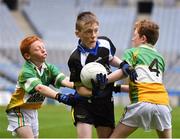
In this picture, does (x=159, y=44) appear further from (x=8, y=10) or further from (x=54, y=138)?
(x=54, y=138)

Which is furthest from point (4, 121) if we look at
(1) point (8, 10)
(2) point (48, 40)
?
(1) point (8, 10)

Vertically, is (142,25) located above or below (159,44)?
above

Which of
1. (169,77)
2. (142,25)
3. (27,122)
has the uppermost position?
(142,25)

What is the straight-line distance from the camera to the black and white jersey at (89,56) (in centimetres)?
702

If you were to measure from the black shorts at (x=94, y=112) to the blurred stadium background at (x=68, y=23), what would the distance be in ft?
64.7

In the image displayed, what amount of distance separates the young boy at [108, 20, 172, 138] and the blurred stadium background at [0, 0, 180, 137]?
19819 mm

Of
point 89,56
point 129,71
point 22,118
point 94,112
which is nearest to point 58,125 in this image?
point 22,118

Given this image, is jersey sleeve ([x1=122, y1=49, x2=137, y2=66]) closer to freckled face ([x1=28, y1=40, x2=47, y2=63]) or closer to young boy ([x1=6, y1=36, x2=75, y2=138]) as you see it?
young boy ([x1=6, y1=36, x2=75, y2=138])

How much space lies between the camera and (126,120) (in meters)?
6.99

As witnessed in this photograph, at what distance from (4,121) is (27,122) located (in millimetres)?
5945

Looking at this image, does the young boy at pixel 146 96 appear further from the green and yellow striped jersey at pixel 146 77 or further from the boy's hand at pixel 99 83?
the boy's hand at pixel 99 83

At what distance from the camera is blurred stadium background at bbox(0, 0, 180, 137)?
2983cm

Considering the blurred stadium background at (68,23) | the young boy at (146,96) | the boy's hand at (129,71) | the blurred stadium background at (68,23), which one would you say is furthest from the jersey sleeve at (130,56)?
the blurred stadium background at (68,23)

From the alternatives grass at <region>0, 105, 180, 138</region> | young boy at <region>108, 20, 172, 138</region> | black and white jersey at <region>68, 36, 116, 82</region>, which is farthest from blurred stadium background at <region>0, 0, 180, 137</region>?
young boy at <region>108, 20, 172, 138</region>
